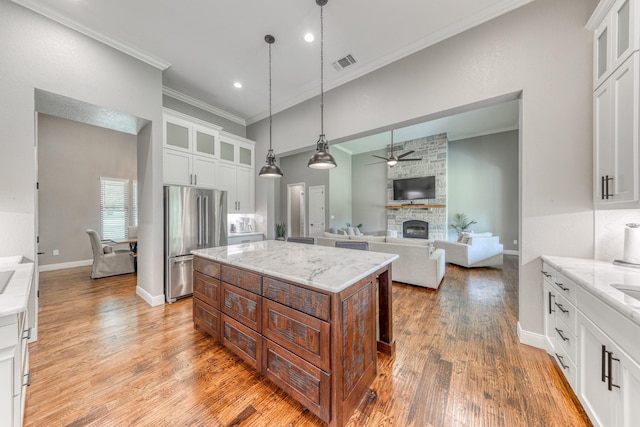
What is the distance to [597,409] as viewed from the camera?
4.29 feet

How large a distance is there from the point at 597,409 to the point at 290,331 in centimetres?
180

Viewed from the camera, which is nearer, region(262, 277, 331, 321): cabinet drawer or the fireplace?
region(262, 277, 331, 321): cabinet drawer

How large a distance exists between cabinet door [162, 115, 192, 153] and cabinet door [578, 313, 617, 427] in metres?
4.99

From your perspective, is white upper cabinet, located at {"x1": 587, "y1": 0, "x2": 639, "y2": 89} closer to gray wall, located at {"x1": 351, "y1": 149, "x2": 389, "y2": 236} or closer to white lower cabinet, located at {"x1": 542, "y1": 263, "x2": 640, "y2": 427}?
white lower cabinet, located at {"x1": 542, "y1": 263, "x2": 640, "y2": 427}

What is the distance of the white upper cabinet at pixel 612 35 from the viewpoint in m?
1.54

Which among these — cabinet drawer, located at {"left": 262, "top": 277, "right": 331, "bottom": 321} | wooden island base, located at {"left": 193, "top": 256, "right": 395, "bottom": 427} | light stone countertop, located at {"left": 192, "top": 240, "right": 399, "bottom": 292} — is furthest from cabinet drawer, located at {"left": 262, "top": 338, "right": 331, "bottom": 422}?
light stone countertop, located at {"left": 192, "top": 240, "right": 399, "bottom": 292}

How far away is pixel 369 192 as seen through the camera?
8.66 meters

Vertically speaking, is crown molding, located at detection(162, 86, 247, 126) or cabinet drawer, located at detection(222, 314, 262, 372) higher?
crown molding, located at detection(162, 86, 247, 126)

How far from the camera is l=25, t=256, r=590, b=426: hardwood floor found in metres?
1.53

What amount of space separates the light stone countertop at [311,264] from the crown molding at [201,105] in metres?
3.35

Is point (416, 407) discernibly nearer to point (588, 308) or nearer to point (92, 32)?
point (588, 308)

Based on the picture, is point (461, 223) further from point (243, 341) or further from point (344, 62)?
point (243, 341)

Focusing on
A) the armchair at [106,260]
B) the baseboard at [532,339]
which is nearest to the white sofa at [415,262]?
the baseboard at [532,339]

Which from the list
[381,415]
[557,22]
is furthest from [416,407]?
[557,22]
